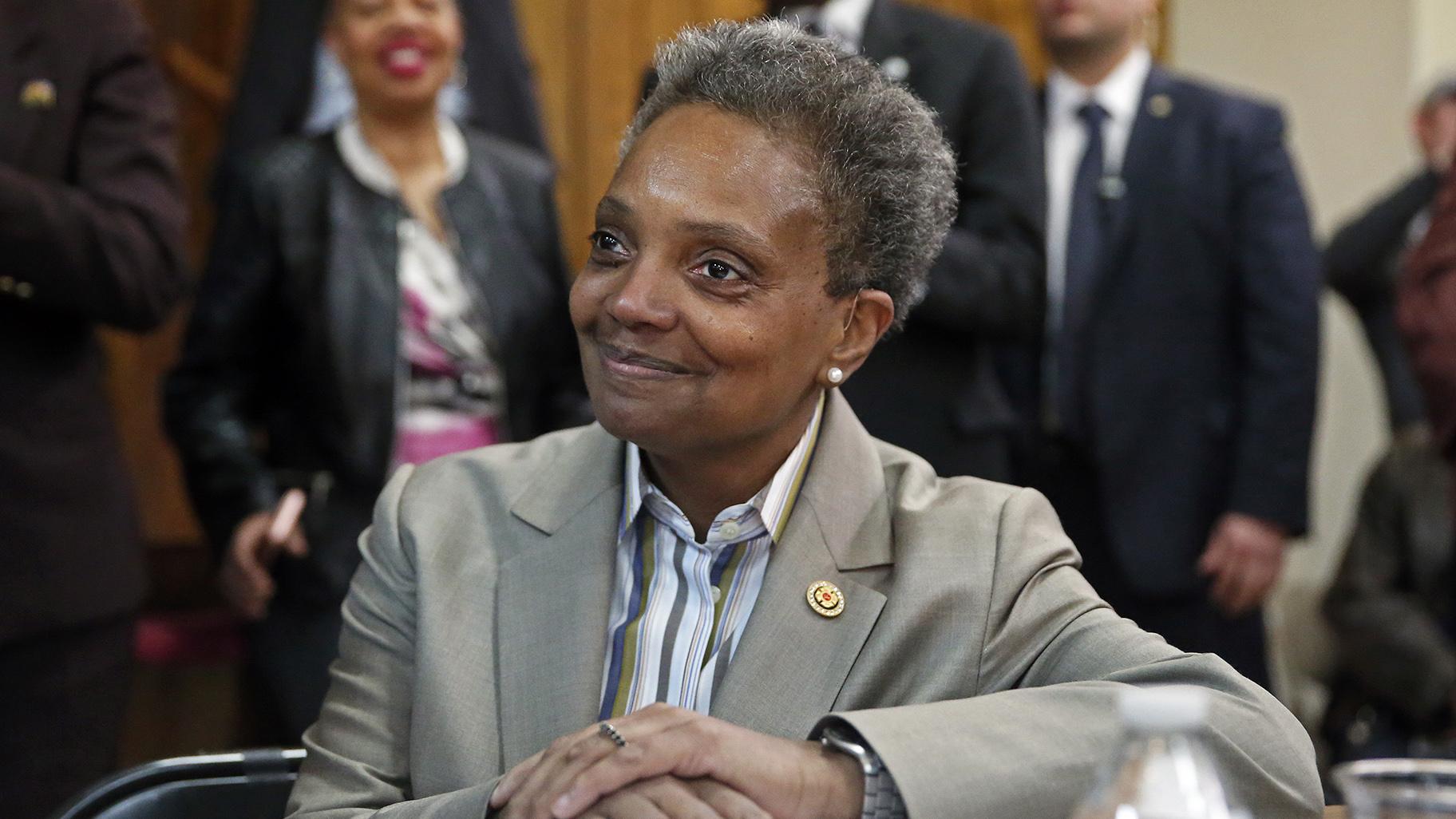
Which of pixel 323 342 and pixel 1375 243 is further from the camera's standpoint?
pixel 1375 243

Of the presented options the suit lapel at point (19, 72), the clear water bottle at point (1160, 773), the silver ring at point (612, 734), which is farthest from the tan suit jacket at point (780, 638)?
the suit lapel at point (19, 72)

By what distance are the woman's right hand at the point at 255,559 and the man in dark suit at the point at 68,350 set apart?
31 centimetres

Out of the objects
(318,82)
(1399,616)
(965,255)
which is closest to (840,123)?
(965,255)

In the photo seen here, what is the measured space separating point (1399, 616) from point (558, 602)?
3272 mm

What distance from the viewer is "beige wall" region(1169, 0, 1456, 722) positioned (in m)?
5.61

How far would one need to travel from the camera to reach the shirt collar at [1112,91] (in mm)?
3729

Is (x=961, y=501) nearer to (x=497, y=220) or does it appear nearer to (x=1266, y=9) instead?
(x=497, y=220)

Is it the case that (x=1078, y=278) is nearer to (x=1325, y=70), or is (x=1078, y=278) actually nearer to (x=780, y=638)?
(x=780, y=638)

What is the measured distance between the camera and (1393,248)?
5.14 meters

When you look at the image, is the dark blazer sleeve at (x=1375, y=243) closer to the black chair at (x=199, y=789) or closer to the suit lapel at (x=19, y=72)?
the suit lapel at (x=19, y=72)

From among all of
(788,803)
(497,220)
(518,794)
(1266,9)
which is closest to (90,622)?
(497,220)

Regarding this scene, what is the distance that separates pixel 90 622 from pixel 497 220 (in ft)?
A: 3.57

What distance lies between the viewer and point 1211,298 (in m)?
3.66

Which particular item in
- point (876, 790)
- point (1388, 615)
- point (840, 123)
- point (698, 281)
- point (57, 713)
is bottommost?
point (1388, 615)
